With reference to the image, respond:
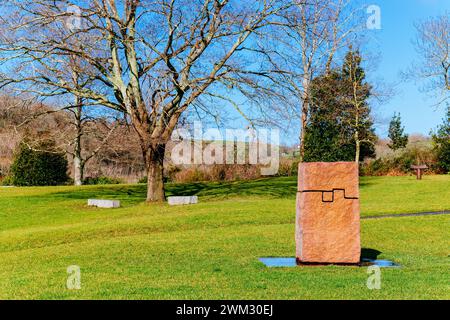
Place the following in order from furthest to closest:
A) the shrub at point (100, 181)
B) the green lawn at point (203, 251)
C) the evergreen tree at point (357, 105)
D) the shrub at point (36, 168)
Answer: the evergreen tree at point (357, 105) → the shrub at point (100, 181) → the shrub at point (36, 168) → the green lawn at point (203, 251)

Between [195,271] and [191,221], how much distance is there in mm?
8794

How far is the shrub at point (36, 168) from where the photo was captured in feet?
116

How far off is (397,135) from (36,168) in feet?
86.5

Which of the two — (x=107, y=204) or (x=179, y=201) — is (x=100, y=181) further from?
(x=179, y=201)

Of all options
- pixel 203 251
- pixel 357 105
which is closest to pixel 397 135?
pixel 357 105

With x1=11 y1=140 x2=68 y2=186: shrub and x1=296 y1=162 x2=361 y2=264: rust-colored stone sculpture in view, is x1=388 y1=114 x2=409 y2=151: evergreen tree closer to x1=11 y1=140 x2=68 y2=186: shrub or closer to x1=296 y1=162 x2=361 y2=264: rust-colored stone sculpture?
x1=11 y1=140 x2=68 y2=186: shrub

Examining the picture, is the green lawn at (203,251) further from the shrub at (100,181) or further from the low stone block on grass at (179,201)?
the shrub at (100,181)

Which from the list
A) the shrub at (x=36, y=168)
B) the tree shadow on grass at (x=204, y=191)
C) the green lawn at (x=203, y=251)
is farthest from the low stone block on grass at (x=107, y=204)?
the shrub at (x=36, y=168)

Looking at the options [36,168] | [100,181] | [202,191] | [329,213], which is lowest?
[202,191]

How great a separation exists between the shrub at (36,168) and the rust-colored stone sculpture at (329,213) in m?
27.9

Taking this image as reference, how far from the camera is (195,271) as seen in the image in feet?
29.6

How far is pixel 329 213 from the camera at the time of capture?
9.57 m

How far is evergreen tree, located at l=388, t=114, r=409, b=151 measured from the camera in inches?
1706

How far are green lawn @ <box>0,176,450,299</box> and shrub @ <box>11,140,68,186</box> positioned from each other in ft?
30.6
